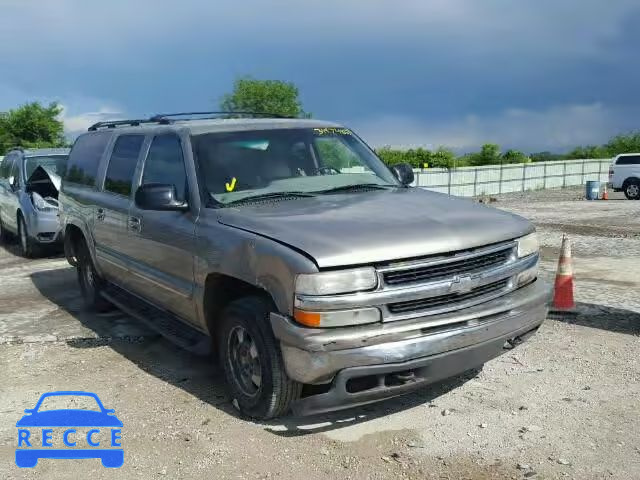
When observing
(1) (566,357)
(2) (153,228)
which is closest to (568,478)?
(1) (566,357)

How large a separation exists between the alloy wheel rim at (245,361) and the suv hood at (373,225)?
70 cm

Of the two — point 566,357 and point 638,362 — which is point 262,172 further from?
point 638,362

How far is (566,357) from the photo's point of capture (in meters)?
5.33

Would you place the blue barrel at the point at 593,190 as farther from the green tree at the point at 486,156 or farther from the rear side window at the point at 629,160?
the green tree at the point at 486,156

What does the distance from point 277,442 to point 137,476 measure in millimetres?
819

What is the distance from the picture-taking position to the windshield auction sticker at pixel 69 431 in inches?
155

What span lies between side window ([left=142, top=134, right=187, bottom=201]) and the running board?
3.34 ft

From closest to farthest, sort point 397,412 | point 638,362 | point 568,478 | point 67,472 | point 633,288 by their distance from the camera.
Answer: point 568,478 → point 67,472 → point 397,412 → point 638,362 → point 633,288

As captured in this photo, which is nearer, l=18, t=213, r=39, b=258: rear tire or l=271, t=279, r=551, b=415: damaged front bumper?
l=271, t=279, r=551, b=415: damaged front bumper

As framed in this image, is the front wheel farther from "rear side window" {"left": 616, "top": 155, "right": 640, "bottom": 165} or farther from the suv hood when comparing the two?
"rear side window" {"left": 616, "top": 155, "right": 640, "bottom": 165}

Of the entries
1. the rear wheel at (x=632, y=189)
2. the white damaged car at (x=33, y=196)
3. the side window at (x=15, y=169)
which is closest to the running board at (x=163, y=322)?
the white damaged car at (x=33, y=196)

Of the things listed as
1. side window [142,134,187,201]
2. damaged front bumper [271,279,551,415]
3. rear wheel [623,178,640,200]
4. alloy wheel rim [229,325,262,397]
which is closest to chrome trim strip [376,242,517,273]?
damaged front bumper [271,279,551,415]

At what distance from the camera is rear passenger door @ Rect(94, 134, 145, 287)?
19.0 feet

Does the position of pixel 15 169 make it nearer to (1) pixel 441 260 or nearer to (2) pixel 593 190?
(1) pixel 441 260
